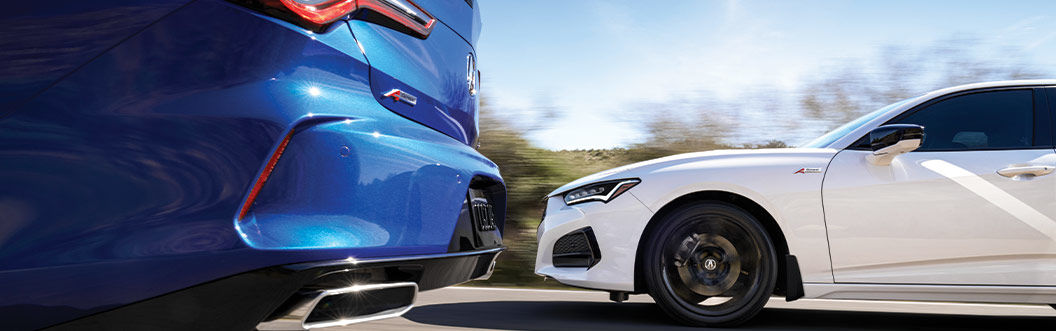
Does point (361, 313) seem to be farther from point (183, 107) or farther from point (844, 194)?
point (844, 194)

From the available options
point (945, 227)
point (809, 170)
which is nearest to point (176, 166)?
point (809, 170)

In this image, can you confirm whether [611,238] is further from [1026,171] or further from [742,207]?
[1026,171]

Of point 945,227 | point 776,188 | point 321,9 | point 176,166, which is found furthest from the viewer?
point 776,188

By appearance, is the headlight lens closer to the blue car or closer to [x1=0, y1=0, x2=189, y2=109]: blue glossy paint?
the blue car

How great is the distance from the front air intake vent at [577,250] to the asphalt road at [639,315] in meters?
0.32

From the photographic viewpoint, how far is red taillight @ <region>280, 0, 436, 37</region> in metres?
1.81

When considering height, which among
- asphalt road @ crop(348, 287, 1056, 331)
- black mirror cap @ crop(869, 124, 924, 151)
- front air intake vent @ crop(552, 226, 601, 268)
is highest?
black mirror cap @ crop(869, 124, 924, 151)

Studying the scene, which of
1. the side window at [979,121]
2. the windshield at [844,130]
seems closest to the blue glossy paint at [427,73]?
the windshield at [844,130]

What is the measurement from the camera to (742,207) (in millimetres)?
4023

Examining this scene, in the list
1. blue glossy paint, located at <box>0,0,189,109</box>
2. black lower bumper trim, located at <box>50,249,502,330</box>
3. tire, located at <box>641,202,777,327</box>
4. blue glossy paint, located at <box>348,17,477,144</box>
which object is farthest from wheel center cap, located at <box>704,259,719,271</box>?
blue glossy paint, located at <box>0,0,189,109</box>

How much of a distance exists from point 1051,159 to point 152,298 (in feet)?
13.3

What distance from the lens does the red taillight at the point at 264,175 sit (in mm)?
1714

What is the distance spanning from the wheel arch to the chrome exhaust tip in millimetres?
2122

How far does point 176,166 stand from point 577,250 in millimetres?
2615
